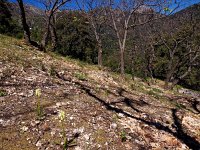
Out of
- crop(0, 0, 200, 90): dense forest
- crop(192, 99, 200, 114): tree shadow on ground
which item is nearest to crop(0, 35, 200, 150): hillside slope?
crop(192, 99, 200, 114): tree shadow on ground

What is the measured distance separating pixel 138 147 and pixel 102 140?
42.1 inches

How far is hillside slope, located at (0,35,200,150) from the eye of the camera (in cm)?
709

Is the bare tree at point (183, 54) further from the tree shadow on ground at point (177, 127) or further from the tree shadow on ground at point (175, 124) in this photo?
the tree shadow on ground at point (177, 127)

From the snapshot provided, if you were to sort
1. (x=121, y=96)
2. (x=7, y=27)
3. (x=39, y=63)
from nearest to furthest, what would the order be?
(x=121, y=96) < (x=39, y=63) < (x=7, y=27)

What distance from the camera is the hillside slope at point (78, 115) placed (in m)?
7.09

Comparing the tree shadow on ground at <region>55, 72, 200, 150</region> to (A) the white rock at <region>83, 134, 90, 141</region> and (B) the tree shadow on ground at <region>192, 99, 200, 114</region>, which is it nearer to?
(A) the white rock at <region>83, 134, 90, 141</region>

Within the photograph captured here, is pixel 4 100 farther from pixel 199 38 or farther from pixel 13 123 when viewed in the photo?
pixel 199 38

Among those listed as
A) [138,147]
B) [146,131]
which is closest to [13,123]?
[138,147]

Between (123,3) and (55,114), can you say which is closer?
(55,114)

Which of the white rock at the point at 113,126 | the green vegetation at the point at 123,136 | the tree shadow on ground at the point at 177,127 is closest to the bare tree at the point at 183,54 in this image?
the tree shadow on ground at the point at 177,127

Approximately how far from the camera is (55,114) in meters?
8.06

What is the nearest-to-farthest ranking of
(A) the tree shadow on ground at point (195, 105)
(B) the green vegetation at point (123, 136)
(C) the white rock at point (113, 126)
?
1. (B) the green vegetation at point (123, 136)
2. (C) the white rock at point (113, 126)
3. (A) the tree shadow on ground at point (195, 105)

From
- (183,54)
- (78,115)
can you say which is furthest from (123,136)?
(183,54)

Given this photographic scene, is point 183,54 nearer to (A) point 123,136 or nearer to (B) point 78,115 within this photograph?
(B) point 78,115
